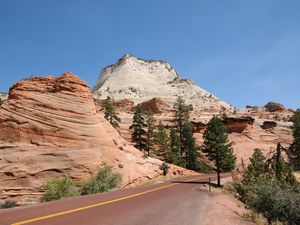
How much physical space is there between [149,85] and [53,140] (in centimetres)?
9993

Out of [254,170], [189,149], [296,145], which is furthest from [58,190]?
[296,145]

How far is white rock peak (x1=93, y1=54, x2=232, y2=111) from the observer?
108m

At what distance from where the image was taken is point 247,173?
90.9 ft

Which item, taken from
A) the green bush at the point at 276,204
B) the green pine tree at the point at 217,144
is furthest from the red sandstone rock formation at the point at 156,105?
the green bush at the point at 276,204

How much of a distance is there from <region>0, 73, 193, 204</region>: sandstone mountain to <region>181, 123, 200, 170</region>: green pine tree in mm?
22899

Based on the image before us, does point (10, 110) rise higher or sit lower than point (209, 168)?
higher

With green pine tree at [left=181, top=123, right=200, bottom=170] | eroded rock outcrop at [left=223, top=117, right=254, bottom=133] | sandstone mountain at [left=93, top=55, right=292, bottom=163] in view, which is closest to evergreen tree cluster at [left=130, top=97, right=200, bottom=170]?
green pine tree at [left=181, top=123, right=200, bottom=170]

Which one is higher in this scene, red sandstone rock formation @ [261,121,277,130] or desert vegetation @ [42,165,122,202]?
red sandstone rock formation @ [261,121,277,130]

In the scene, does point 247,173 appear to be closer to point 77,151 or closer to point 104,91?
point 77,151

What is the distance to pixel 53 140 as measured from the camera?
90.2 feet

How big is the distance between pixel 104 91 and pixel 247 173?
99307mm

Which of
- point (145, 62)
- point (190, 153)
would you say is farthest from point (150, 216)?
point (145, 62)

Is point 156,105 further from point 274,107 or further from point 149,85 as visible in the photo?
point 274,107

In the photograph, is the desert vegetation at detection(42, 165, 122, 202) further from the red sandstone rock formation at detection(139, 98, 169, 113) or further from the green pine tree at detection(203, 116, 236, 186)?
the red sandstone rock formation at detection(139, 98, 169, 113)
